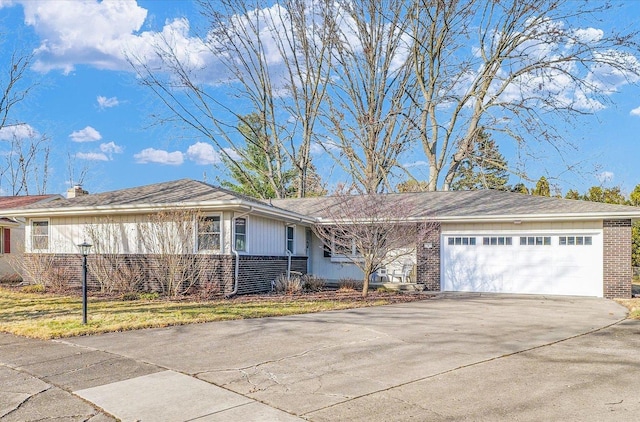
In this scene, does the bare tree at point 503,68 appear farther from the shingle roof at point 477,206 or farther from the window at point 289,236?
the window at point 289,236

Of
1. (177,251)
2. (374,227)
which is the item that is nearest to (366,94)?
(374,227)

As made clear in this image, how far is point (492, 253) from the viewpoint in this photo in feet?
52.7

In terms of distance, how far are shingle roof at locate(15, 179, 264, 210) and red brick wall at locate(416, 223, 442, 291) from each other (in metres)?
5.59

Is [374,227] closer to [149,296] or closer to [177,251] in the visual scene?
[177,251]

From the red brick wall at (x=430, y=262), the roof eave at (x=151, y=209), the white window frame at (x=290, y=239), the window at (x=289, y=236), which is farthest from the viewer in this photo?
the window at (x=289, y=236)

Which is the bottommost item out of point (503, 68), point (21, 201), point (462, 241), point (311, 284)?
point (311, 284)

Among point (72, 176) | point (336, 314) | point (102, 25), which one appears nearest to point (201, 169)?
point (72, 176)

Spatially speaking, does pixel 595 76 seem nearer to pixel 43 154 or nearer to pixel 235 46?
pixel 235 46

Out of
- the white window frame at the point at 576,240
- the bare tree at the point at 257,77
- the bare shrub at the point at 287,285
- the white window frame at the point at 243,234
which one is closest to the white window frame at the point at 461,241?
the white window frame at the point at 576,240

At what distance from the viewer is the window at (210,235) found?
14040 mm

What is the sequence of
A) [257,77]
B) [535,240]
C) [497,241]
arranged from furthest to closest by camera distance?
[257,77]
[497,241]
[535,240]

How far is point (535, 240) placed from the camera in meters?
15.5

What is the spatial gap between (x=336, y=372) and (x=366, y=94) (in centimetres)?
2555

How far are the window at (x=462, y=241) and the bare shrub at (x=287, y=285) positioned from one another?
5090 mm
